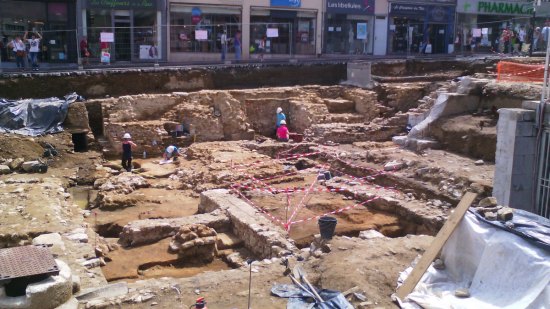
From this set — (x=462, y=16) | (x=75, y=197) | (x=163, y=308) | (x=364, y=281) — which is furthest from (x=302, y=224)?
(x=462, y=16)

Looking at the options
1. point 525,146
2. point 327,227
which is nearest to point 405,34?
point 525,146

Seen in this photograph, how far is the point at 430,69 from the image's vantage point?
29281 millimetres

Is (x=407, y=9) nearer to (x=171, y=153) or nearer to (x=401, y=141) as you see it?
(x=401, y=141)

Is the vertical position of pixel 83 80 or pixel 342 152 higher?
pixel 83 80

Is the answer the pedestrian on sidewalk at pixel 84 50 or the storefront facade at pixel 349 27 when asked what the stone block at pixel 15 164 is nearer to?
the pedestrian on sidewalk at pixel 84 50

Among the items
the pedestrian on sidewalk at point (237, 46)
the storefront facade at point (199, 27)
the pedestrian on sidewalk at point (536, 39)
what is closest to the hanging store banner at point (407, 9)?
the pedestrian on sidewalk at point (536, 39)

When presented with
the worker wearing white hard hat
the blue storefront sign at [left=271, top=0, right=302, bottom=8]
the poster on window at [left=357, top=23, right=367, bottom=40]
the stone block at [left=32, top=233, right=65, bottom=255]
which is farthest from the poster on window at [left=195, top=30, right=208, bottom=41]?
the stone block at [left=32, top=233, right=65, bottom=255]

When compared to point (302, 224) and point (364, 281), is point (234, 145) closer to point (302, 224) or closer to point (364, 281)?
point (302, 224)

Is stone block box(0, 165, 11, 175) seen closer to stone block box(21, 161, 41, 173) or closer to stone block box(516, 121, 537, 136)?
stone block box(21, 161, 41, 173)

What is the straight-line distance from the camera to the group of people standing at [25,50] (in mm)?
22172

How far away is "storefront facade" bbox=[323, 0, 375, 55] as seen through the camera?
107 feet

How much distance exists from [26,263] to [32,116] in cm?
→ 1321

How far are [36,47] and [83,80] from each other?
288 centimetres

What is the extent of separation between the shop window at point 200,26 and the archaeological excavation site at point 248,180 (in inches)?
157
